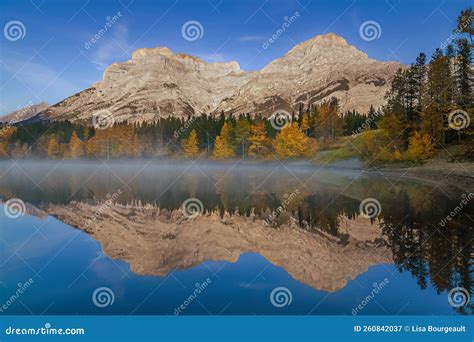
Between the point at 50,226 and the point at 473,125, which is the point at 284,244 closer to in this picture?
the point at 50,226

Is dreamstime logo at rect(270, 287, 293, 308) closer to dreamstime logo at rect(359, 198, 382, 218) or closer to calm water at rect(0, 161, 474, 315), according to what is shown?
calm water at rect(0, 161, 474, 315)

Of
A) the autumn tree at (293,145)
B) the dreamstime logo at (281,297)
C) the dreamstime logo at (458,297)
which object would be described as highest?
the autumn tree at (293,145)

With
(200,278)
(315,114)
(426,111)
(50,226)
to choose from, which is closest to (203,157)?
(315,114)

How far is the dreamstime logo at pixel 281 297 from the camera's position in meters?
7.00

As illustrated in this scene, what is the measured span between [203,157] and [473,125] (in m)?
49.6

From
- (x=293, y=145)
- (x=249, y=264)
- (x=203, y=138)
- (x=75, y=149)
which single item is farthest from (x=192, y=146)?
(x=249, y=264)

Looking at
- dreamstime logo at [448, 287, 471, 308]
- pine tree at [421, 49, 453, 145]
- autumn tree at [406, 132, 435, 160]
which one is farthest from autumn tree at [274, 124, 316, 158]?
dreamstime logo at [448, 287, 471, 308]

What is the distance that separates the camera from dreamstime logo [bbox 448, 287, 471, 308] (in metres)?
6.75
